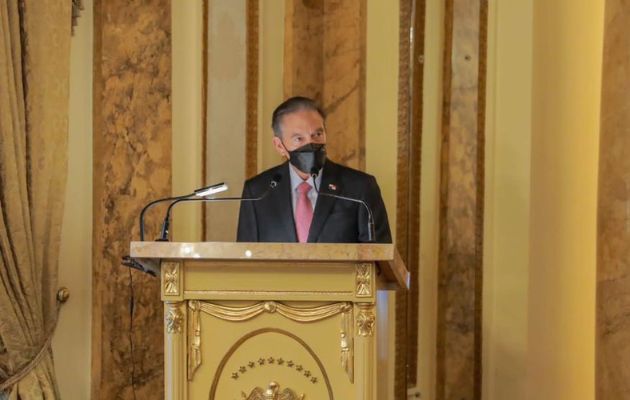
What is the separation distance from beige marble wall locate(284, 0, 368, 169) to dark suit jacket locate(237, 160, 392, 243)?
105cm

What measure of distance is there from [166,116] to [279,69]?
703mm

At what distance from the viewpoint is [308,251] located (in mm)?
2932

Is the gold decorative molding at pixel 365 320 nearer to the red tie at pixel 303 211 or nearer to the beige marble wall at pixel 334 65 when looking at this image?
the red tie at pixel 303 211

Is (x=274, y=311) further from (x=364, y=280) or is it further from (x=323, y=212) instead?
(x=323, y=212)

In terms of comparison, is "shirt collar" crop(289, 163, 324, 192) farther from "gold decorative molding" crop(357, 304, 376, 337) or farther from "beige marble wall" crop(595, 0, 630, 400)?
"beige marble wall" crop(595, 0, 630, 400)

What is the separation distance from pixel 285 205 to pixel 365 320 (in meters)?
0.98

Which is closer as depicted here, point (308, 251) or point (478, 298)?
point (308, 251)

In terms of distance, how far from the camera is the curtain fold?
3957 mm

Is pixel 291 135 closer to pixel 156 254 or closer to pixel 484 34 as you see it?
pixel 156 254

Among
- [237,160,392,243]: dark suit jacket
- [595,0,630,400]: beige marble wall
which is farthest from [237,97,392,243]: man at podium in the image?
[595,0,630,400]: beige marble wall

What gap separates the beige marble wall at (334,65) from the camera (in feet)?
16.4

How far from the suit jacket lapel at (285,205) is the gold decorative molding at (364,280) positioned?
0.87 m

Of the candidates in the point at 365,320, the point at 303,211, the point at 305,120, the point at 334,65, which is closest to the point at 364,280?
the point at 365,320

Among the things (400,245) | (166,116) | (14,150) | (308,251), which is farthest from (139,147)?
(308,251)
